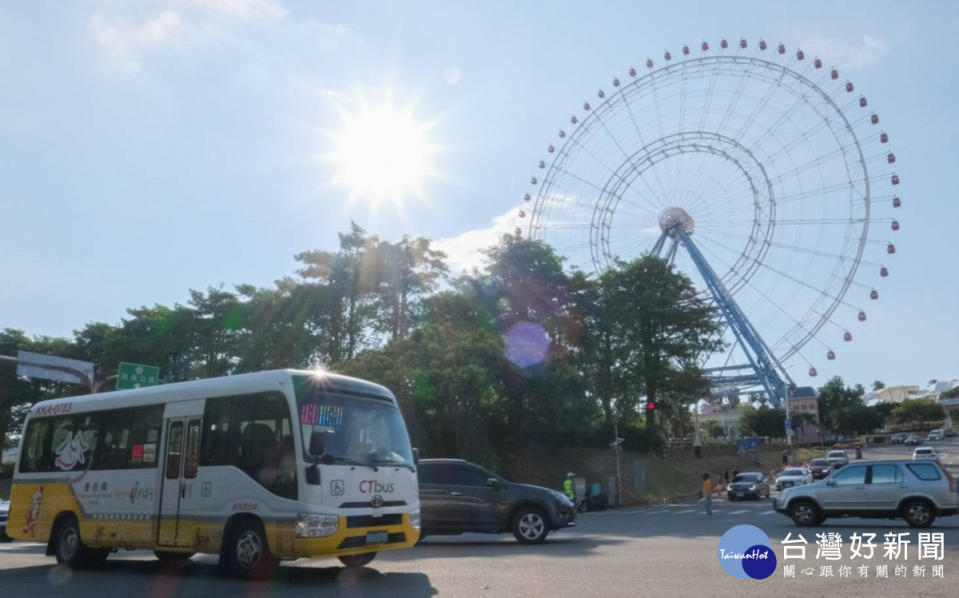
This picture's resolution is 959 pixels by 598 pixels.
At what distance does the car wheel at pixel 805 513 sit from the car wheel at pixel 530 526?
6.09 meters

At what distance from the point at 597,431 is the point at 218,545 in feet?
110

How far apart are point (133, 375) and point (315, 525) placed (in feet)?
62.3

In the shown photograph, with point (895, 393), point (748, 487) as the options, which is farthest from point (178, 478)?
point (895, 393)

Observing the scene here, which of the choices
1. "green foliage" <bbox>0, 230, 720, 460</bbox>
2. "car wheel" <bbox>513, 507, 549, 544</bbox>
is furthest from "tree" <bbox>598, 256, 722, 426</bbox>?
"car wheel" <bbox>513, 507, 549, 544</bbox>

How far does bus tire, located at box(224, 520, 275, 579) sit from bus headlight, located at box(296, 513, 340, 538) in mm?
669

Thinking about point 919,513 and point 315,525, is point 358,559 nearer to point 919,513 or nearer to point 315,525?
point 315,525

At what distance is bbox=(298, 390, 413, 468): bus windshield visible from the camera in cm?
1048

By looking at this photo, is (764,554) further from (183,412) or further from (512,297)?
(512,297)

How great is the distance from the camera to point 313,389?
10703 millimetres

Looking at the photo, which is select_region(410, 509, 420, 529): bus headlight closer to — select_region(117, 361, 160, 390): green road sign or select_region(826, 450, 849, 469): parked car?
select_region(117, 361, 160, 390): green road sign

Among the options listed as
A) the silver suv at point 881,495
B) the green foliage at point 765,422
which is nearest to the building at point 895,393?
the green foliage at point 765,422

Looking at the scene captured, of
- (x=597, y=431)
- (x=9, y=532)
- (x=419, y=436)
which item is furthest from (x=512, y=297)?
(x=9, y=532)

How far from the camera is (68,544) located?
12906 millimetres

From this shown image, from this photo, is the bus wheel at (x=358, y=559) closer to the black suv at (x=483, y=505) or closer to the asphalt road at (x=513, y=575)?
A: the asphalt road at (x=513, y=575)
